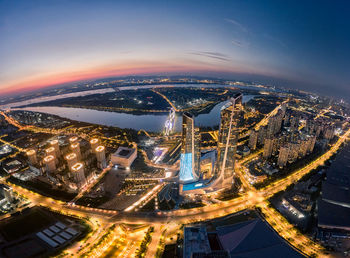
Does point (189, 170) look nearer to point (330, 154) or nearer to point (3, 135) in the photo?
point (330, 154)

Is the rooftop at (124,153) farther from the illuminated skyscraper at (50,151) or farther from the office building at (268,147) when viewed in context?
the office building at (268,147)

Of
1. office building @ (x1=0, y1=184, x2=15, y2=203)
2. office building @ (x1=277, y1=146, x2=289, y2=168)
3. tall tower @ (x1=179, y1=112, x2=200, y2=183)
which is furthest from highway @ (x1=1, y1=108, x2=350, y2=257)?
office building @ (x1=277, y1=146, x2=289, y2=168)

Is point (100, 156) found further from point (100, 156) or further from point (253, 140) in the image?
point (253, 140)

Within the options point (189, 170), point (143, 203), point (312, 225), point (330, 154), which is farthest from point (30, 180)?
point (330, 154)

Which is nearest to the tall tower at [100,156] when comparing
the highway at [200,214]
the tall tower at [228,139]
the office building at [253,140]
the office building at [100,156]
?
the office building at [100,156]

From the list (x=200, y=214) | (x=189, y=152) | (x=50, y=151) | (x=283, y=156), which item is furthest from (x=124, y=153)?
(x=283, y=156)
